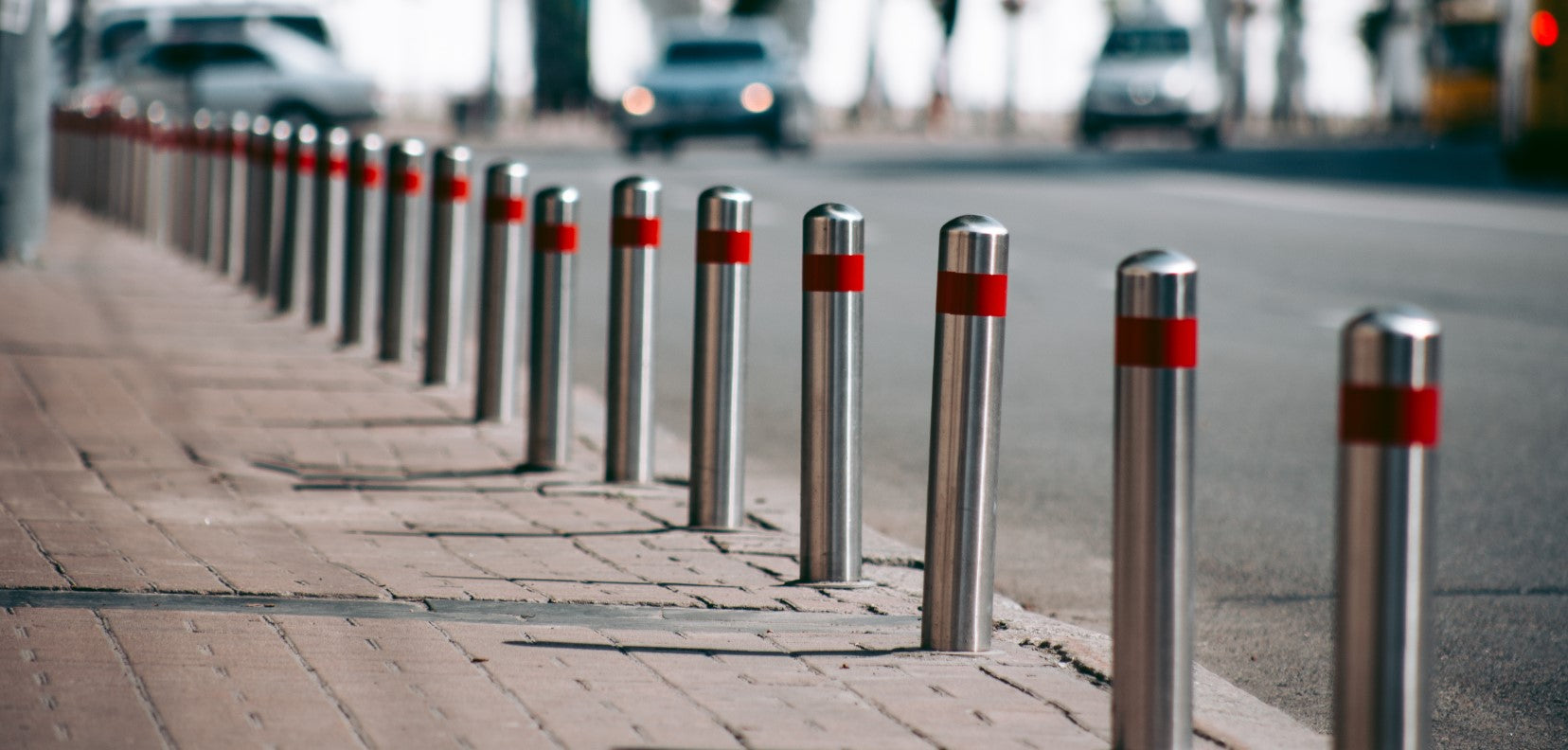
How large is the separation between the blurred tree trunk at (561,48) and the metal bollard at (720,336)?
54.5m

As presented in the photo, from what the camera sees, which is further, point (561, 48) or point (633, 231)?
point (561, 48)

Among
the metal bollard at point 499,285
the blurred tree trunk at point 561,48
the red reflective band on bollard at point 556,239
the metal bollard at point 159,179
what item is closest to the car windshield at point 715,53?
the metal bollard at point 159,179

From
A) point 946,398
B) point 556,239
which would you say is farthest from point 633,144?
point 946,398

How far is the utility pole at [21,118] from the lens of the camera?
14102mm

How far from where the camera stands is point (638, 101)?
2983 centimetres

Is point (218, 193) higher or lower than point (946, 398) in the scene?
higher

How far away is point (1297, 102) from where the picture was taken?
76688 mm

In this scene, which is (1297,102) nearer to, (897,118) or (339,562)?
(897,118)

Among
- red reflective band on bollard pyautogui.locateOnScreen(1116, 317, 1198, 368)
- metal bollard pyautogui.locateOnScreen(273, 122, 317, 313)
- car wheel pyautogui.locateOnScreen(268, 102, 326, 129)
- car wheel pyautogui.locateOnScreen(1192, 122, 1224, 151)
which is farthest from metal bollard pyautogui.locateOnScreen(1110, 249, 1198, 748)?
car wheel pyautogui.locateOnScreen(1192, 122, 1224, 151)

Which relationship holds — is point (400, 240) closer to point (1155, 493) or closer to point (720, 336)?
point (720, 336)

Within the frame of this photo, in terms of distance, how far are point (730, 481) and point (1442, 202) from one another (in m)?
17.0

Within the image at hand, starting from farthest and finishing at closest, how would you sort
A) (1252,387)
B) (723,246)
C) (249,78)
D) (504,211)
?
(249,78), (1252,387), (504,211), (723,246)

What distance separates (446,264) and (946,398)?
15.2 ft

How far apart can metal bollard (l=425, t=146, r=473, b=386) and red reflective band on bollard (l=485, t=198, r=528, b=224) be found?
0.85 m
